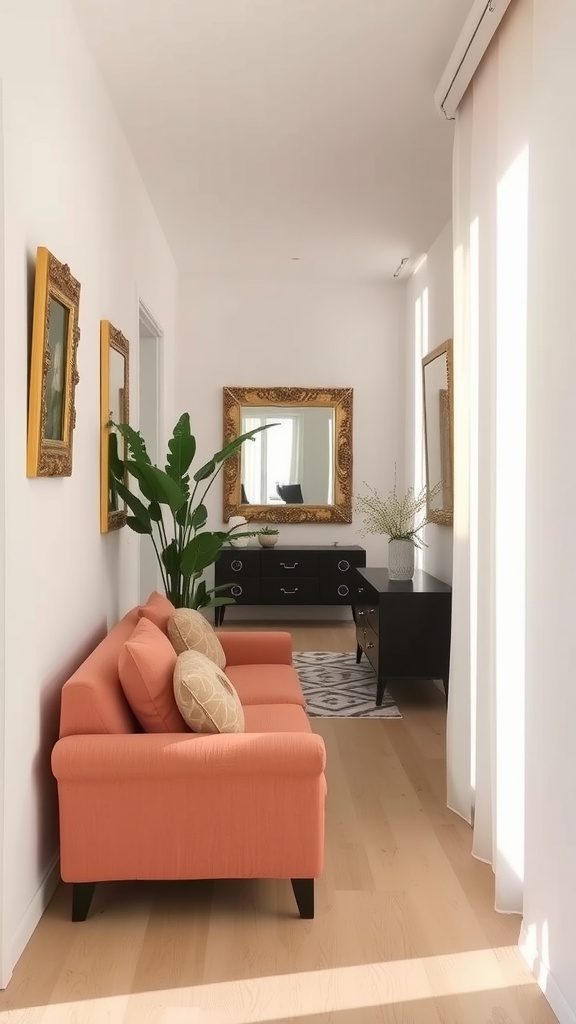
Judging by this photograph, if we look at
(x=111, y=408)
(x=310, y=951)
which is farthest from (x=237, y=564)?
(x=310, y=951)

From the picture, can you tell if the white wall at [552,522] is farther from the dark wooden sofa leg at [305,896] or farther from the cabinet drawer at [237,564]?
the cabinet drawer at [237,564]

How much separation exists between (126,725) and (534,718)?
1254 mm

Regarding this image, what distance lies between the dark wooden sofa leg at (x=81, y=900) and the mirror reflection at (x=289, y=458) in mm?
5319

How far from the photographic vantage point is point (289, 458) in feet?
25.6

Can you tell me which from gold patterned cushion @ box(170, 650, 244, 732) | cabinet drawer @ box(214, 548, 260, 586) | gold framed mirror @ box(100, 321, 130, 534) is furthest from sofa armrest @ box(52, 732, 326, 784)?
cabinet drawer @ box(214, 548, 260, 586)

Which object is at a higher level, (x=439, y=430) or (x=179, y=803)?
(x=439, y=430)

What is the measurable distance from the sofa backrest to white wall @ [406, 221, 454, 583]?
3.01m

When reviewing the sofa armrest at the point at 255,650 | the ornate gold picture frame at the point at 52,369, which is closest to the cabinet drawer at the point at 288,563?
the sofa armrest at the point at 255,650

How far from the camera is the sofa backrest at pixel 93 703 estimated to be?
2613 millimetres

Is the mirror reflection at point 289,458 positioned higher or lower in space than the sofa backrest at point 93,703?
higher

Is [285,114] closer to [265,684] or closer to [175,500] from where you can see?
[175,500]

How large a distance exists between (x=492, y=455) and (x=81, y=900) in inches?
75.3

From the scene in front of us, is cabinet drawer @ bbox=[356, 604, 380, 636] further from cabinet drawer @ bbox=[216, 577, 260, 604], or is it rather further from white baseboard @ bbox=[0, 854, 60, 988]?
white baseboard @ bbox=[0, 854, 60, 988]

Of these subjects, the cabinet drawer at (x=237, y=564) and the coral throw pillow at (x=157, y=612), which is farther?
the cabinet drawer at (x=237, y=564)
